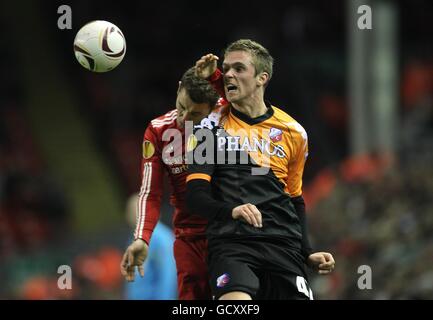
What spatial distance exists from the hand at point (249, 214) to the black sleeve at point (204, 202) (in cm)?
9

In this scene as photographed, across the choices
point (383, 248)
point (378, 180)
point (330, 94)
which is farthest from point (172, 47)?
point (383, 248)

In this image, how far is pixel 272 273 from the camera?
5754 millimetres

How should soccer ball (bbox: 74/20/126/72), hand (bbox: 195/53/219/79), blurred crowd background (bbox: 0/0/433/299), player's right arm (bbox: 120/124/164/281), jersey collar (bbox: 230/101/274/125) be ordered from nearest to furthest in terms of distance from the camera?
hand (bbox: 195/53/219/79)
jersey collar (bbox: 230/101/274/125)
soccer ball (bbox: 74/20/126/72)
player's right arm (bbox: 120/124/164/281)
blurred crowd background (bbox: 0/0/433/299)

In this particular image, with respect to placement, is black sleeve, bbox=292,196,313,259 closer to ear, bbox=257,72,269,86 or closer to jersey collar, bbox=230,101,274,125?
jersey collar, bbox=230,101,274,125

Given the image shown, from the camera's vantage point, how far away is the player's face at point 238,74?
5.88 m

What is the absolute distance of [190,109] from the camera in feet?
20.3

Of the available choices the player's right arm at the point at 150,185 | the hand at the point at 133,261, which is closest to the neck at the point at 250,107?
the player's right arm at the point at 150,185

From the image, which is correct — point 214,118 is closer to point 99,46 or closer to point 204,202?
point 204,202

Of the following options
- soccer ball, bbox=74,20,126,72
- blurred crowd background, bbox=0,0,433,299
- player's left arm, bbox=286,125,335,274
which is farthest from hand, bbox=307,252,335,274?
blurred crowd background, bbox=0,0,433,299

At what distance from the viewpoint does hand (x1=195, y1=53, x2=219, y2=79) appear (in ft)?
19.1

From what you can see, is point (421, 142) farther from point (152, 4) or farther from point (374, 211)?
point (152, 4)

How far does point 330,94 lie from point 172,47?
4131 millimetres

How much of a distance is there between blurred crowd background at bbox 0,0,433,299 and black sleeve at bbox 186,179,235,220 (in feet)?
16.9

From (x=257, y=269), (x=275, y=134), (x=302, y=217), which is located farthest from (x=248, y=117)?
(x=257, y=269)
